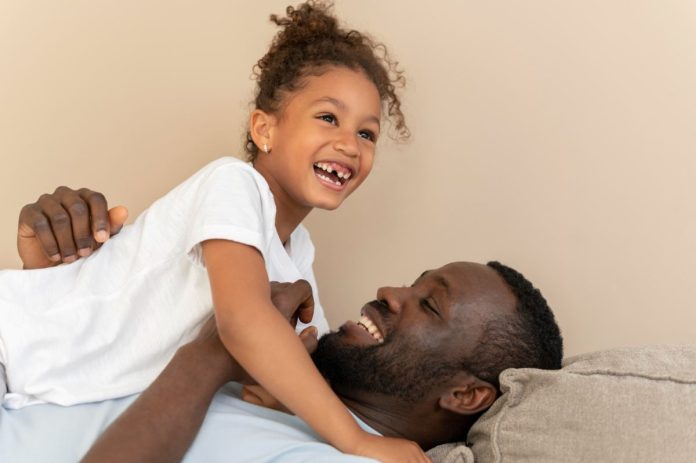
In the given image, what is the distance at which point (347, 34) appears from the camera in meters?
1.88

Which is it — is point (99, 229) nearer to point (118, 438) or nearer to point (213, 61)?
point (118, 438)

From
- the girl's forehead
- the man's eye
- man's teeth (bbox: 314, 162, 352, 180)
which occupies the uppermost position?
the girl's forehead

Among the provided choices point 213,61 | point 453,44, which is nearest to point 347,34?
point 453,44

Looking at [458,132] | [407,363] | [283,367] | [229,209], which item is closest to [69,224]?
[229,209]

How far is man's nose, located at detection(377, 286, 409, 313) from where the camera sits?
4.72ft

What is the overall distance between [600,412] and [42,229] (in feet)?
3.46

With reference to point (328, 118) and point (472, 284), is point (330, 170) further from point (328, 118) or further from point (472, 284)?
point (472, 284)

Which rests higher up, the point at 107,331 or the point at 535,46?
the point at 535,46

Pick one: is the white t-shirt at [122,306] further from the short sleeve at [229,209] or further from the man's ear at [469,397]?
the man's ear at [469,397]

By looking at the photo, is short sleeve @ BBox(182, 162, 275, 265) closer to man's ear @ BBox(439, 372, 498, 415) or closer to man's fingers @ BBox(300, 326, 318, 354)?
man's fingers @ BBox(300, 326, 318, 354)

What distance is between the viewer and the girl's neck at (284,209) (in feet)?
5.60

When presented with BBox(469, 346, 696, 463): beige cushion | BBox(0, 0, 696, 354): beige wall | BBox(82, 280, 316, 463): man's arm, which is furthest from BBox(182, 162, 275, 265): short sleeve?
BBox(0, 0, 696, 354): beige wall

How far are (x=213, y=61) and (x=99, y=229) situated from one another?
0.95 metres

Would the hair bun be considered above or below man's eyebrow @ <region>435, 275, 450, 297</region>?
above
